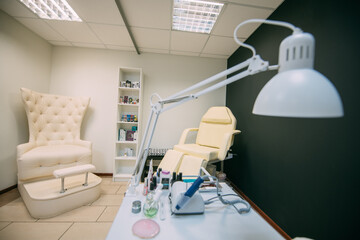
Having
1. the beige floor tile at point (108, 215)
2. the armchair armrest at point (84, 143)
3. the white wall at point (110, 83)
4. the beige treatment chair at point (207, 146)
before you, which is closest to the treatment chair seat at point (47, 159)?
the armchair armrest at point (84, 143)

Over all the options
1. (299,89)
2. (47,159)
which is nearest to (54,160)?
(47,159)

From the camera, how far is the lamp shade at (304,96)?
407mm

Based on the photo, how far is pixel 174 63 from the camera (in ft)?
10.5

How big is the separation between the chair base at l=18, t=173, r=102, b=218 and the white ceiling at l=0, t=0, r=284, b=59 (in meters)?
2.25

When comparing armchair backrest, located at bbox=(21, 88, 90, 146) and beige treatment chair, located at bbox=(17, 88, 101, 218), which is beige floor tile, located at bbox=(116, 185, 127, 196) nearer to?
beige treatment chair, located at bbox=(17, 88, 101, 218)

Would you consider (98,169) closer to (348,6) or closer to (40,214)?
(40,214)

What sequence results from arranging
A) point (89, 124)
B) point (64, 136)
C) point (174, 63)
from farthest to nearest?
point (174, 63), point (89, 124), point (64, 136)

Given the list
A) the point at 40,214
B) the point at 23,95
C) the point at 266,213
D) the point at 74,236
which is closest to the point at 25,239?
the point at 40,214

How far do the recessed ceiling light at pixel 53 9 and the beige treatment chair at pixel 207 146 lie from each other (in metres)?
2.39

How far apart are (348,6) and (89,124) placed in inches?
144

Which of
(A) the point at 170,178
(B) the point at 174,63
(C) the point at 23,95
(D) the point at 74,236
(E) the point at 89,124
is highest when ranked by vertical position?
(B) the point at 174,63

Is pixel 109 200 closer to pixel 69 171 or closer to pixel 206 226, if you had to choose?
pixel 69 171

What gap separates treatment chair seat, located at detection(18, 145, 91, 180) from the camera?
6.48 feet

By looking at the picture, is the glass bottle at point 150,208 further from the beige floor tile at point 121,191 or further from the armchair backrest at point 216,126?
the beige floor tile at point 121,191
